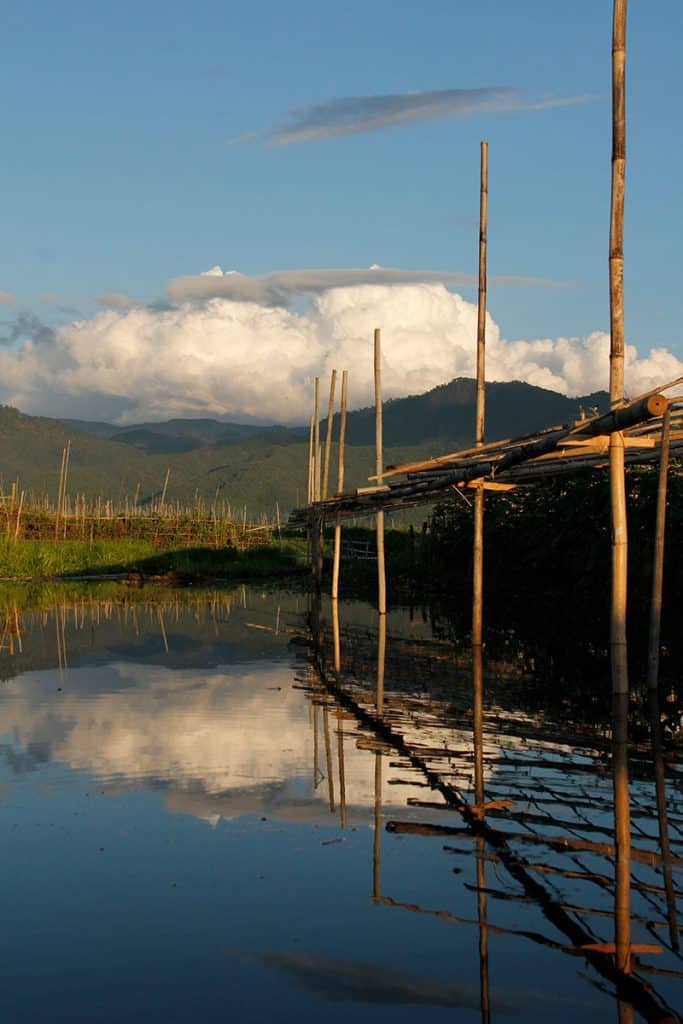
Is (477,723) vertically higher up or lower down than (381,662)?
lower down

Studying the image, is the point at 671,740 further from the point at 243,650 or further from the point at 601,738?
the point at 243,650

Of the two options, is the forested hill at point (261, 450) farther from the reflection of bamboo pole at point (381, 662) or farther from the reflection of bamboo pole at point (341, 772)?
the reflection of bamboo pole at point (341, 772)

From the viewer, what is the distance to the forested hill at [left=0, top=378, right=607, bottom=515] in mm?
105625

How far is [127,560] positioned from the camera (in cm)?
4219

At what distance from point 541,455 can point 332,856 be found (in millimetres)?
7294

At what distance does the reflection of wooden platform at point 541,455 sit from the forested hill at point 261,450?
2769 inches

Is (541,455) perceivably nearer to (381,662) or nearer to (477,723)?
(477,723)

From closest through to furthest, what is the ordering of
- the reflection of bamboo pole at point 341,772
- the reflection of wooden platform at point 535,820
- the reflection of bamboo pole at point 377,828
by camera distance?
the reflection of wooden platform at point 535,820, the reflection of bamboo pole at point 377,828, the reflection of bamboo pole at point 341,772

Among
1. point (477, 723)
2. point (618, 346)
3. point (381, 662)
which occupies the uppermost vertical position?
point (618, 346)

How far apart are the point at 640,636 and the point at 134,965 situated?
14.7m

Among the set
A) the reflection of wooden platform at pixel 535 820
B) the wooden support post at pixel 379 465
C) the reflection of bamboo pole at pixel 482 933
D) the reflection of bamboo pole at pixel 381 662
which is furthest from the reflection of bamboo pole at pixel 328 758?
the wooden support post at pixel 379 465

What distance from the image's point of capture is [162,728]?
35.5ft

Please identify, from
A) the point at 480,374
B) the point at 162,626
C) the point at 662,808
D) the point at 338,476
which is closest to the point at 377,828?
the point at 662,808

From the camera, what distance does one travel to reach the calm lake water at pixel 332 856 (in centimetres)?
471
